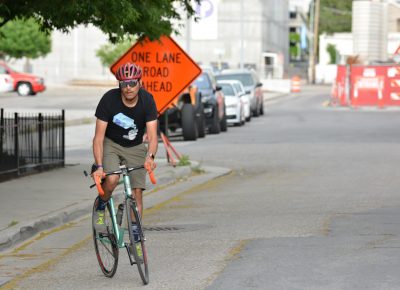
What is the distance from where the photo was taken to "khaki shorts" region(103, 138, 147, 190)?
995 centimetres

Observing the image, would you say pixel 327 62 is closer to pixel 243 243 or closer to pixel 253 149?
pixel 253 149

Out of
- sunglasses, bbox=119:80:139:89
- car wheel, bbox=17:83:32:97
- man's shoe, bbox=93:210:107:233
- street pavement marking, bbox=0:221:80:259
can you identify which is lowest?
car wheel, bbox=17:83:32:97

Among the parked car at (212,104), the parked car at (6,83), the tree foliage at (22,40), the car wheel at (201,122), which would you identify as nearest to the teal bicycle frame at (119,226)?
the car wheel at (201,122)

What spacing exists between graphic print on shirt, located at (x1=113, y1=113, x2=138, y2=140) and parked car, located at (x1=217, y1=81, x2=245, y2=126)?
92.7 ft

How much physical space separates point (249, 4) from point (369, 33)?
26992 mm

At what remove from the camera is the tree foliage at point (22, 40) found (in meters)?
88.1

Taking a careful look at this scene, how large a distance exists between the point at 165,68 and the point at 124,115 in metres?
12.0

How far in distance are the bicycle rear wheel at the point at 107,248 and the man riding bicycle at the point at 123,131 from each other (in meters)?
0.06

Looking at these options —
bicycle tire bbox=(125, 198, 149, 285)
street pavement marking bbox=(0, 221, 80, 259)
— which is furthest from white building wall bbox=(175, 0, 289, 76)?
bicycle tire bbox=(125, 198, 149, 285)

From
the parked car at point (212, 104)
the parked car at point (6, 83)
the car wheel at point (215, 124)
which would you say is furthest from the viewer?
the parked car at point (6, 83)

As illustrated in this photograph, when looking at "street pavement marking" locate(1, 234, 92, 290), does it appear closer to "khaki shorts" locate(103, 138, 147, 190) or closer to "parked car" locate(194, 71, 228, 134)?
"khaki shorts" locate(103, 138, 147, 190)

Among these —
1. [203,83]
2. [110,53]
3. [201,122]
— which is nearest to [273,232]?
[201,122]

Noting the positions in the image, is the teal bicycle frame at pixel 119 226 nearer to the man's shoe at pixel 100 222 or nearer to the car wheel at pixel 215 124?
the man's shoe at pixel 100 222

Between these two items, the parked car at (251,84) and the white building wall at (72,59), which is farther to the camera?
the white building wall at (72,59)
